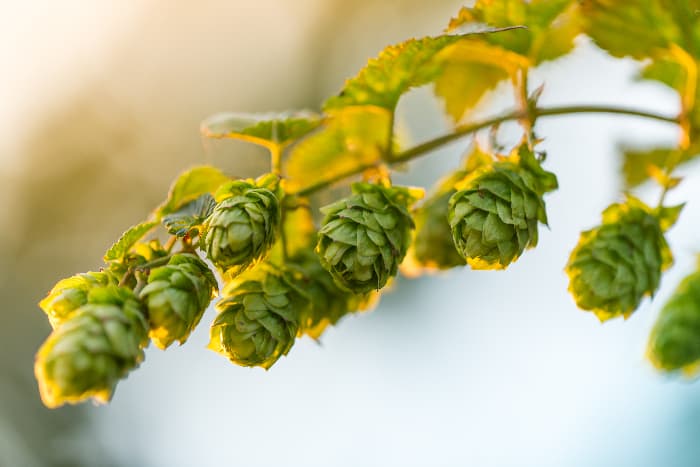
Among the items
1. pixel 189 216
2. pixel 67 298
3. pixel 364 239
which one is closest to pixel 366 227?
pixel 364 239

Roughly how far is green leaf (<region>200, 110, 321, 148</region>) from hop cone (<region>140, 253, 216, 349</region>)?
635 millimetres

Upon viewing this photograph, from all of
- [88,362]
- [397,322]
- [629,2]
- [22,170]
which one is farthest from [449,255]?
[22,170]

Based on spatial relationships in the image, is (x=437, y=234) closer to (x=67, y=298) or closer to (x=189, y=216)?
(x=189, y=216)

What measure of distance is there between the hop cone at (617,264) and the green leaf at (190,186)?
1.04 metres

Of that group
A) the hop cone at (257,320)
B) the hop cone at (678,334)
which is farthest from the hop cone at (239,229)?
the hop cone at (678,334)

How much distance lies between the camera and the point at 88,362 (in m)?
1.45

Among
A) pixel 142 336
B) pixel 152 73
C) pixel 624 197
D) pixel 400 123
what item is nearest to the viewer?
pixel 142 336

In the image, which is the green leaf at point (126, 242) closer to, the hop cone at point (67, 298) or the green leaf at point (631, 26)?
the hop cone at point (67, 298)

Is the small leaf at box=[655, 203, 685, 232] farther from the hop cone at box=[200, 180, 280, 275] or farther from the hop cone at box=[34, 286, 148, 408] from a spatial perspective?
the hop cone at box=[34, 286, 148, 408]

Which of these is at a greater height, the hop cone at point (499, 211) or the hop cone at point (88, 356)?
the hop cone at point (499, 211)

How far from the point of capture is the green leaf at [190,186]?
81.7 inches

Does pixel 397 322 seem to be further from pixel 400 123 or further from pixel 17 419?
pixel 400 123

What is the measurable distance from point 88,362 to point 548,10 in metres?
1.70

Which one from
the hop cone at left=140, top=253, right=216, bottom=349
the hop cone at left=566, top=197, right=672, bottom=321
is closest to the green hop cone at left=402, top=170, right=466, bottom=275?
the hop cone at left=566, top=197, right=672, bottom=321
